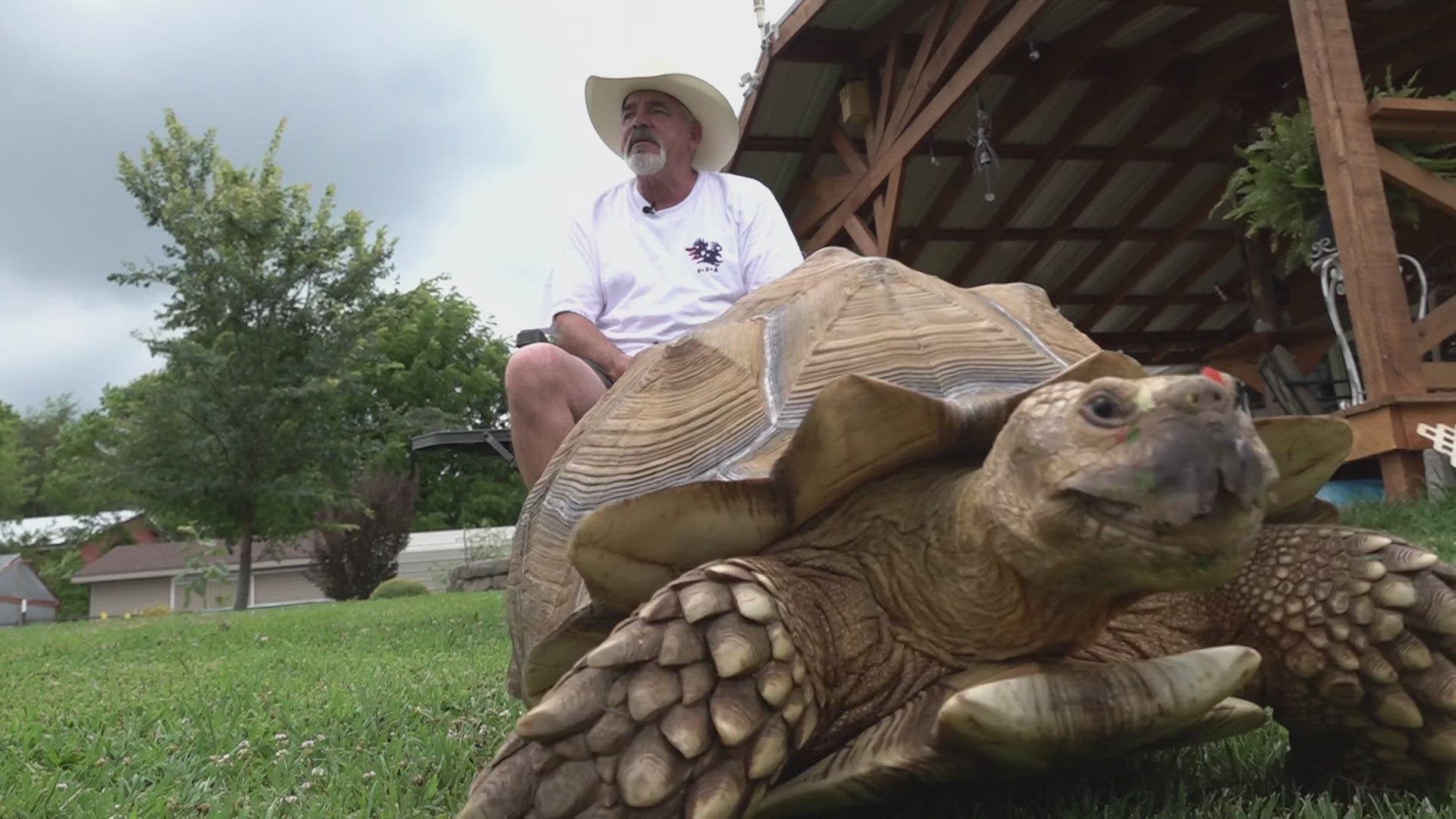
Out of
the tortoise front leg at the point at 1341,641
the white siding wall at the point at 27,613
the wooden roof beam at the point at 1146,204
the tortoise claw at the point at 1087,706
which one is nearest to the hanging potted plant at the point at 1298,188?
the wooden roof beam at the point at 1146,204

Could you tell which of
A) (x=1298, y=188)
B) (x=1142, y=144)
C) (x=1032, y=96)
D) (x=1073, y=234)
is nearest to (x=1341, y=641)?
(x=1298, y=188)

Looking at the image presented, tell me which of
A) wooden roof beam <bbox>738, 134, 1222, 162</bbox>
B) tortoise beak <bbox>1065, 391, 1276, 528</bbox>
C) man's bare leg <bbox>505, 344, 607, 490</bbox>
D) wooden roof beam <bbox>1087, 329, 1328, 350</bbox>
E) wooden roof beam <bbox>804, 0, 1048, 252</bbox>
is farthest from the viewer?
wooden roof beam <bbox>1087, 329, 1328, 350</bbox>

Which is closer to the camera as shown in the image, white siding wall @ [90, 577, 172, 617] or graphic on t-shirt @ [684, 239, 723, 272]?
graphic on t-shirt @ [684, 239, 723, 272]

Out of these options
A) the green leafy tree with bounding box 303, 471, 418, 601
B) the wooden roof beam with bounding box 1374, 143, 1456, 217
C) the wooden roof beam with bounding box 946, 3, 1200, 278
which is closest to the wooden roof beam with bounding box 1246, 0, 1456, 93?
the wooden roof beam with bounding box 946, 3, 1200, 278

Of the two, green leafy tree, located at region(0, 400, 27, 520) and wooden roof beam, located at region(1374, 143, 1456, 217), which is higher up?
green leafy tree, located at region(0, 400, 27, 520)

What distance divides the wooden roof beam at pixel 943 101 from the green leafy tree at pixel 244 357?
9.00m

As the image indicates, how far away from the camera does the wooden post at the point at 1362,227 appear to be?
4.66m

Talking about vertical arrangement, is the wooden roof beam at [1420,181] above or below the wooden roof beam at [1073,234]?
below

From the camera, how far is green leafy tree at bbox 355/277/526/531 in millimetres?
30484

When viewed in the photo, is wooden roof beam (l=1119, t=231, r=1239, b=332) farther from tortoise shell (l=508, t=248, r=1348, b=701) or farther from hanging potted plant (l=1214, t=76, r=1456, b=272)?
tortoise shell (l=508, t=248, r=1348, b=701)

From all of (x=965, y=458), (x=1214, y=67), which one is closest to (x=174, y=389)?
(x=1214, y=67)

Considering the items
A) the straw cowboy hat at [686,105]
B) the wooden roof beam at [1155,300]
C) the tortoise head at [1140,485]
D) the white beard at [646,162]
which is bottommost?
the tortoise head at [1140,485]

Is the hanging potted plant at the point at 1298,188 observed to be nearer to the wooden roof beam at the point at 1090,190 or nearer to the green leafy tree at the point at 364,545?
the wooden roof beam at the point at 1090,190

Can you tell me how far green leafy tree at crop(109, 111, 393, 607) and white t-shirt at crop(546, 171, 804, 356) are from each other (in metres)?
12.5
